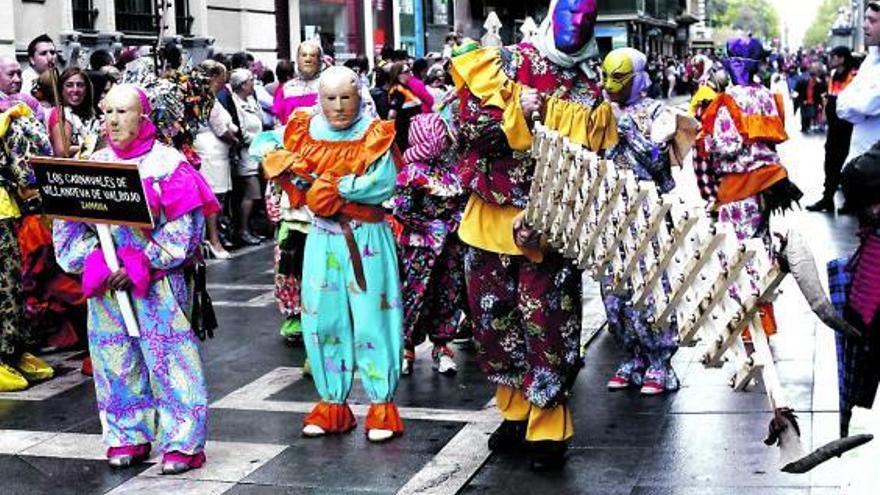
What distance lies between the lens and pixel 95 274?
6.47 m

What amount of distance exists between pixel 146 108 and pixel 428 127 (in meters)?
2.14

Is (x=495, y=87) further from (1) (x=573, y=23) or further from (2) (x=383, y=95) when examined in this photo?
(2) (x=383, y=95)

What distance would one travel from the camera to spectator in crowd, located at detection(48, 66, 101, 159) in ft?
30.4

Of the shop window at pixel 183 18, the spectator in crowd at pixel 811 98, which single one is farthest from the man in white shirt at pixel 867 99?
the spectator in crowd at pixel 811 98

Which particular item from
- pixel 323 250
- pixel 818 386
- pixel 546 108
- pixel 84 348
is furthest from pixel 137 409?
pixel 818 386

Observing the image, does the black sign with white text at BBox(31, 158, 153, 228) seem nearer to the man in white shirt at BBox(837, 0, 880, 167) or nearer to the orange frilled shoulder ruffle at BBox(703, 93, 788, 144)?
the orange frilled shoulder ruffle at BBox(703, 93, 788, 144)

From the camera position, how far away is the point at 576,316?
6.44 metres

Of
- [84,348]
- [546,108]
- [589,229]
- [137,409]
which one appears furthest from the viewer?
[84,348]

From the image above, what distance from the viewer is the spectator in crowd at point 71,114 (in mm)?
9266

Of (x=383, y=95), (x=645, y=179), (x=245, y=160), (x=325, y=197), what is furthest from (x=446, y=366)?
(x=245, y=160)

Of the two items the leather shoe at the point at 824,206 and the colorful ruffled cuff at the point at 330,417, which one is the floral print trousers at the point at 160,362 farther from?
the leather shoe at the point at 824,206

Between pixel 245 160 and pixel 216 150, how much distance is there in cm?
81

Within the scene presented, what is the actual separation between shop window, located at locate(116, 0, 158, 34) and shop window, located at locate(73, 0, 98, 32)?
2.44 feet

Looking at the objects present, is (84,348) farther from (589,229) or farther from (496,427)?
(589,229)
